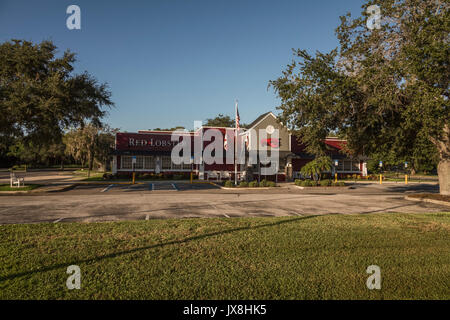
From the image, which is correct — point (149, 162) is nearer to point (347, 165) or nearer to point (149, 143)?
point (149, 143)

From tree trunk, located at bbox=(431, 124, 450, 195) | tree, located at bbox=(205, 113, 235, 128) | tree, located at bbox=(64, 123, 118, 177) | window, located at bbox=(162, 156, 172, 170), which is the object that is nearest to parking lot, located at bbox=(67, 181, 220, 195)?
window, located at bbox=(162, 156, 172, 170)

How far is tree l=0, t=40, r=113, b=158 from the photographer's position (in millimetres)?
19375

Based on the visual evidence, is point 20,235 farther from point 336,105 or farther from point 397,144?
point 397,144

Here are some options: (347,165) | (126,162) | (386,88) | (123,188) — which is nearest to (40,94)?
(123,188)

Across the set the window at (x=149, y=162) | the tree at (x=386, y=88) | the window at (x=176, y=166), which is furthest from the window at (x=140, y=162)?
the tree at (x=386, y=88)

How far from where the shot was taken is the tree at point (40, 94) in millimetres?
19375

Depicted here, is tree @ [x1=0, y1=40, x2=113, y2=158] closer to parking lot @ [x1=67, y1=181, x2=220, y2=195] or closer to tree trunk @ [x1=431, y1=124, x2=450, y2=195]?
parking lot @ [x1=67, y1=181, x2=220, y2=195]

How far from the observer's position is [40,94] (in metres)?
19.9

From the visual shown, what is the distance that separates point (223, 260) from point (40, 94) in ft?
67.4

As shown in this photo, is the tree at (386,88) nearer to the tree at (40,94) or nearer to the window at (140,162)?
the tree at (40,94)

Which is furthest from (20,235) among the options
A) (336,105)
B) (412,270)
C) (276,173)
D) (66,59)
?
(276,173)

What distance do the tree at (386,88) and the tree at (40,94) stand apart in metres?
15.4

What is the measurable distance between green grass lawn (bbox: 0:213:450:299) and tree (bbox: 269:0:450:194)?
822cm
